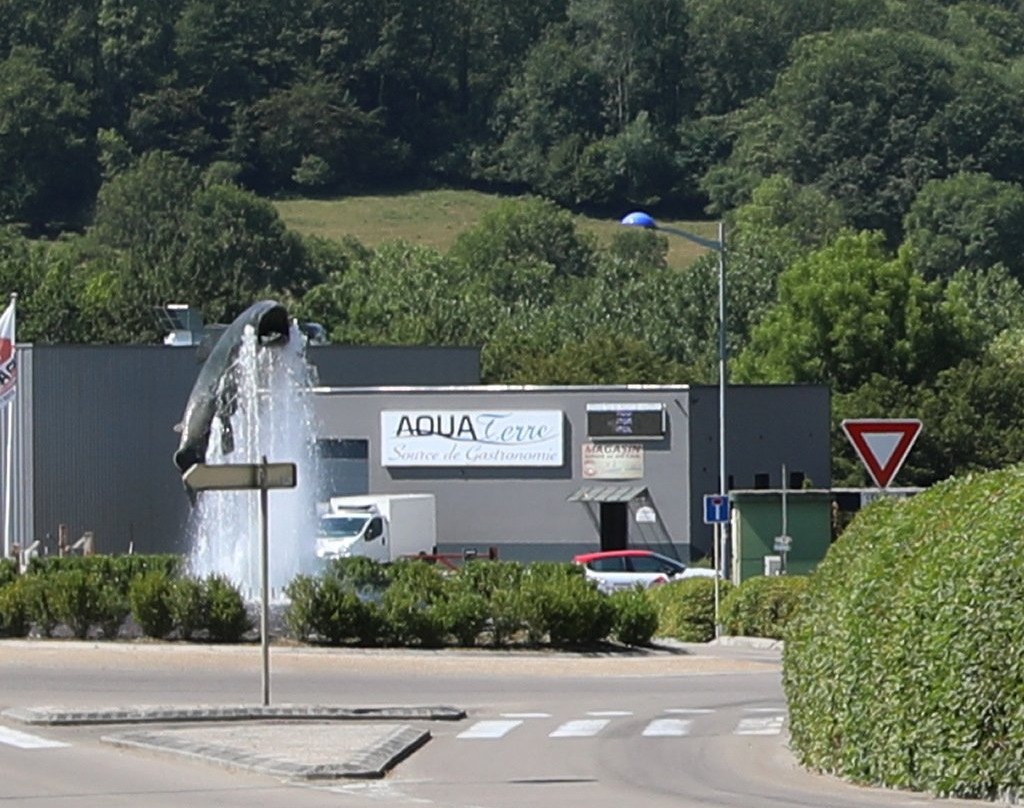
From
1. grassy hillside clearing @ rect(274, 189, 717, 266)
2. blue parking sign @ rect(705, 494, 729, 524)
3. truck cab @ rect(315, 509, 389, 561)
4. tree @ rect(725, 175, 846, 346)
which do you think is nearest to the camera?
blue parking sign @ rect(705, 494, 729, 524)

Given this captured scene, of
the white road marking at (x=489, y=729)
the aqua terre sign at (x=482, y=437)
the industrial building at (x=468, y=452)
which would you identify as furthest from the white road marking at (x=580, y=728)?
the aqua terre sign at (x=482, y=437)

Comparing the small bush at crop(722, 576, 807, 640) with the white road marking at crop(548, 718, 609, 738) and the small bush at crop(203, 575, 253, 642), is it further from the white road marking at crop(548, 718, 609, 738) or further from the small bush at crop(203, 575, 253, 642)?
the white road marking at crop(548, 718, 609, 738)

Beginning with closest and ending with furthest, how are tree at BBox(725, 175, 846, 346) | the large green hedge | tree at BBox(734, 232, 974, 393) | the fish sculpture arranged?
the large green hedge, the fish sculpture, tree at BBox(734, 232, 974, 393), tree at BBox(725, 175, 846, 346)

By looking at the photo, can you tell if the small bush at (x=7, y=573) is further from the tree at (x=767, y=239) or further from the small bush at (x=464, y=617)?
the tree at (x=767, y=239)

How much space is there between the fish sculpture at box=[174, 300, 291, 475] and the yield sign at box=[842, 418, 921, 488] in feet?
77.6

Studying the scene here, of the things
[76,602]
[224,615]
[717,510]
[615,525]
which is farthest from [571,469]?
[224,615]

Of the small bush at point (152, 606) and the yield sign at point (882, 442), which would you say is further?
the small bush at point (152, 606)

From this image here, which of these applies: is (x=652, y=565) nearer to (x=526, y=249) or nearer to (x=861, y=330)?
(x=861, y=330)

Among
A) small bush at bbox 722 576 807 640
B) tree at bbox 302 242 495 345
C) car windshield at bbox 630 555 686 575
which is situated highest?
tree at bbox 302 242 495 345

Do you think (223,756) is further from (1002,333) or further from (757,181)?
(757,181)

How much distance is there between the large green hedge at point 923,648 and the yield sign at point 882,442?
2.39m

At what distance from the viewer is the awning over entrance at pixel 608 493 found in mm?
61094

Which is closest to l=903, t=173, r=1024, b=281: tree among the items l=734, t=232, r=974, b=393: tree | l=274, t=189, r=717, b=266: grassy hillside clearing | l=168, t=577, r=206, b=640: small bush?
l=274, t=189, r=717, b=266: grassy hillside clearing

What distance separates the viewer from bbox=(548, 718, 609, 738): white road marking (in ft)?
72.9
